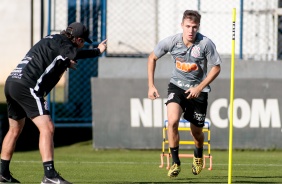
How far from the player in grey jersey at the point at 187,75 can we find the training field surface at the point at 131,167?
0.54m

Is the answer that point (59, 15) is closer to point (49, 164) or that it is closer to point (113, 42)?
point (113, 42)

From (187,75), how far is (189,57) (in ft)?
0.87

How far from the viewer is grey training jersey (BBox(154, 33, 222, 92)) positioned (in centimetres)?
1234

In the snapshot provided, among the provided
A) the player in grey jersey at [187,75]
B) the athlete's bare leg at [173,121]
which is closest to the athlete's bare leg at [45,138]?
the player in grey jersey at [187,75]

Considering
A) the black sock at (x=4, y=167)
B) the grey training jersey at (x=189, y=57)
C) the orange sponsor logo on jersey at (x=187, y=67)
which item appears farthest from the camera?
the orange sponsor logo on jersey at (x=187, y=67)

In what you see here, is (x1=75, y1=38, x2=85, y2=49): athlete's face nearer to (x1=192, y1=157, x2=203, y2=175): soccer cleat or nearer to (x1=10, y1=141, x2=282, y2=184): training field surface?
(x1=10, y1=141, x2=282, y2=184): training field surface

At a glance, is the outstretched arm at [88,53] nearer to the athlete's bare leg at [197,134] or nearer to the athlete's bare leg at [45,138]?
the athlete's bare leg at [45,138]

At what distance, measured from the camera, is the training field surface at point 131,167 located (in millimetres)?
12328

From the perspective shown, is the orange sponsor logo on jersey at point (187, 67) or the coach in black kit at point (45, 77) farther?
the orange sponsor logo on jersey at point (187, 67)

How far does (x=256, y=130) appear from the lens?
666 inches

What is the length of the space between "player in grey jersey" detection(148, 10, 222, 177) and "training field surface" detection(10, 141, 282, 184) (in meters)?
0.54

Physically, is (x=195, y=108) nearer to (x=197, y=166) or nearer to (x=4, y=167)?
(x=197, y=166)

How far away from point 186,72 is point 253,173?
188cm

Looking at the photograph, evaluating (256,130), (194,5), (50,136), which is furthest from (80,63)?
(50,136)
